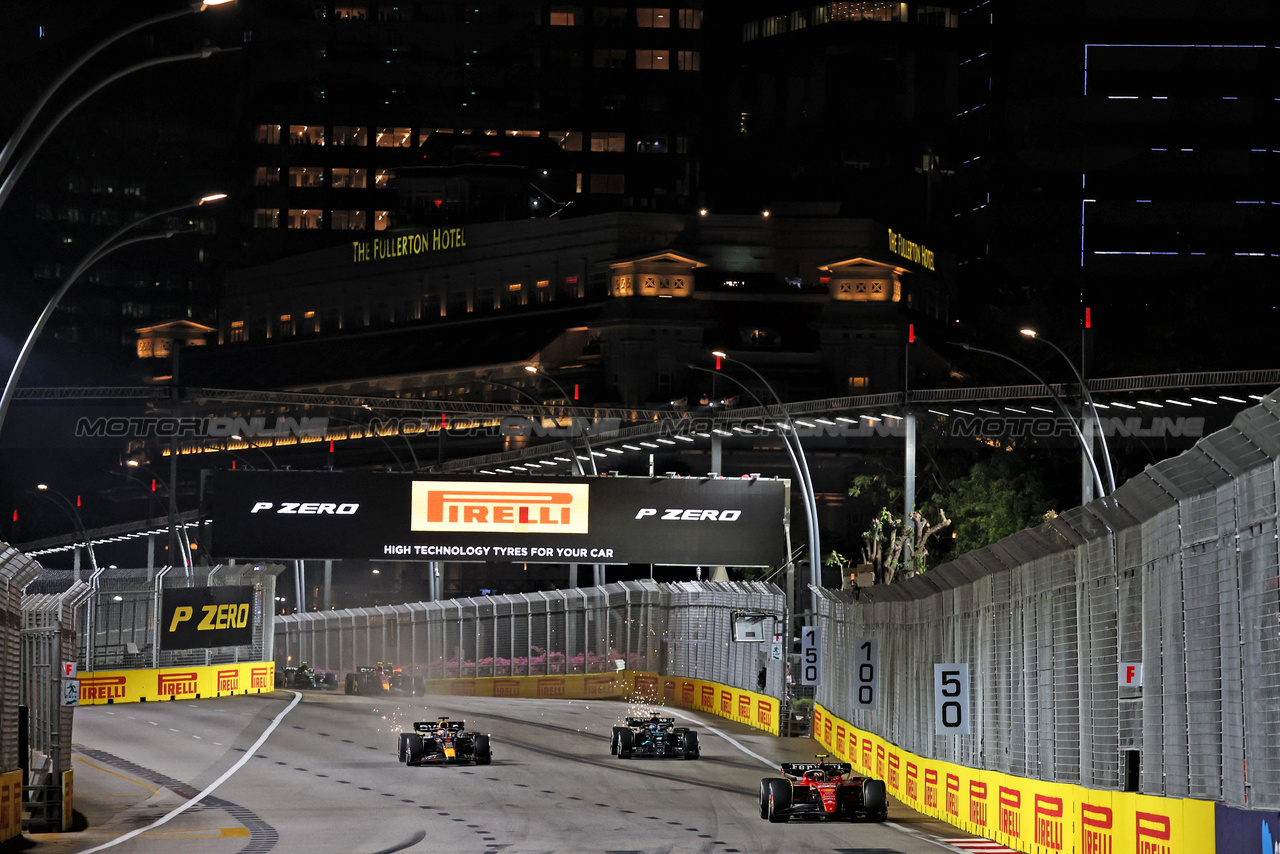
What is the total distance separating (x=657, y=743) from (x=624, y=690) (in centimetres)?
2747

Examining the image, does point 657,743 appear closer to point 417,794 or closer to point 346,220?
point 417,794

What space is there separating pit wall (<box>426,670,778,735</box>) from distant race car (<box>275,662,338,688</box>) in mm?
5674

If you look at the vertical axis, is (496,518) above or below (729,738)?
above

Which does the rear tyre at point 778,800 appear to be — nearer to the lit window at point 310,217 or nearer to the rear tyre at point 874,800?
the rear tyre at point 874,800

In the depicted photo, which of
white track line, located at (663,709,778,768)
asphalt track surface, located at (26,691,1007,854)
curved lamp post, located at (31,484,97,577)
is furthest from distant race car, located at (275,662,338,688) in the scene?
asphalt track surface, located at (26,691,1007,854)

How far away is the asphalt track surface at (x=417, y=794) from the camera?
22.5m

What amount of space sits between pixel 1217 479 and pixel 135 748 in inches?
1239

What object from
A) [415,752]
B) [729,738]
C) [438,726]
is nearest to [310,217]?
[729,738]

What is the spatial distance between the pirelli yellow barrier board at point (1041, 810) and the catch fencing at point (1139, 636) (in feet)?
0.64

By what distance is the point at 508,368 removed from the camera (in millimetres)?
142750

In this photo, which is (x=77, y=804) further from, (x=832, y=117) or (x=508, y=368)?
(x=832, y=117)

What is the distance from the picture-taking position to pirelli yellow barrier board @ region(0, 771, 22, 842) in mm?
22625

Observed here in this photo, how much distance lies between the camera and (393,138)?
18462cm

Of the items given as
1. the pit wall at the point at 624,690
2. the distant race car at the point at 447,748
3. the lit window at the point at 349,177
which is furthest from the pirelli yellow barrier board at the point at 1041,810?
the lit window at the point at 349,177
